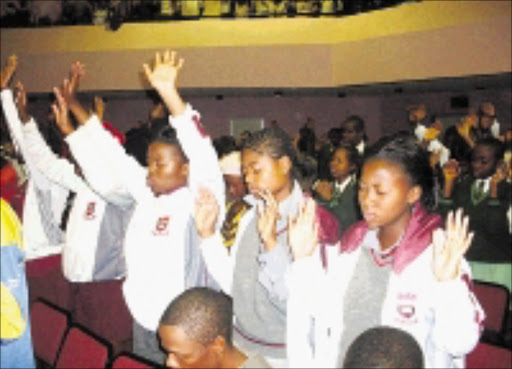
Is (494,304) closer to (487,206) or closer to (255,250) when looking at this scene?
(487,206)

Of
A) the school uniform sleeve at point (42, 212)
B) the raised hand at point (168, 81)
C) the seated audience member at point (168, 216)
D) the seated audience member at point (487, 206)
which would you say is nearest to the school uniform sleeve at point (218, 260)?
the seated audience member at point (168, 216)

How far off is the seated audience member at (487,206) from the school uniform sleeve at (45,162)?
91.1 inches

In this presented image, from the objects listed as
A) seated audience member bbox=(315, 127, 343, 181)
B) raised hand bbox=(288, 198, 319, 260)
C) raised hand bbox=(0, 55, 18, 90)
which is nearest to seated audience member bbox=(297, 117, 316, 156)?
seated audience member bbox=(315, 127, 343, 181)

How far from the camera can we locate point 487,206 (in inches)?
150

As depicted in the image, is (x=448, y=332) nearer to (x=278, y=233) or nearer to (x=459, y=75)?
(x=278, y=233)

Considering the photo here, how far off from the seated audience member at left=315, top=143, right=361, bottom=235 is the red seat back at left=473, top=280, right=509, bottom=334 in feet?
4.61

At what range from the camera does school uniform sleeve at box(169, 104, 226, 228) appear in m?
2.40

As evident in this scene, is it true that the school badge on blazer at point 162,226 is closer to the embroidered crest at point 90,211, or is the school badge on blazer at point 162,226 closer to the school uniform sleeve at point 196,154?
the school uniform sleeve at point 196,154

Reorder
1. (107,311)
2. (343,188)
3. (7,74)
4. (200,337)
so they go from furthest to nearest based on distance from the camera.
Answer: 1. (343,188)
2. (7,74)
3. (107,311)
4. (200,337)

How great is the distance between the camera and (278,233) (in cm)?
220

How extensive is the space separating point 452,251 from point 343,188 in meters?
2.64

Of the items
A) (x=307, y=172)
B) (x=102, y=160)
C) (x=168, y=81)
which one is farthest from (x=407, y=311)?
(x=307, y=172)

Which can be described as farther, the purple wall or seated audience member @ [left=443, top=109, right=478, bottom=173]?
the purple wall

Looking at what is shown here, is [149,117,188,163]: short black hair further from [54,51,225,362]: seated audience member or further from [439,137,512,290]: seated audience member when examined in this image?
[439,137,512,290]: seated audience member
